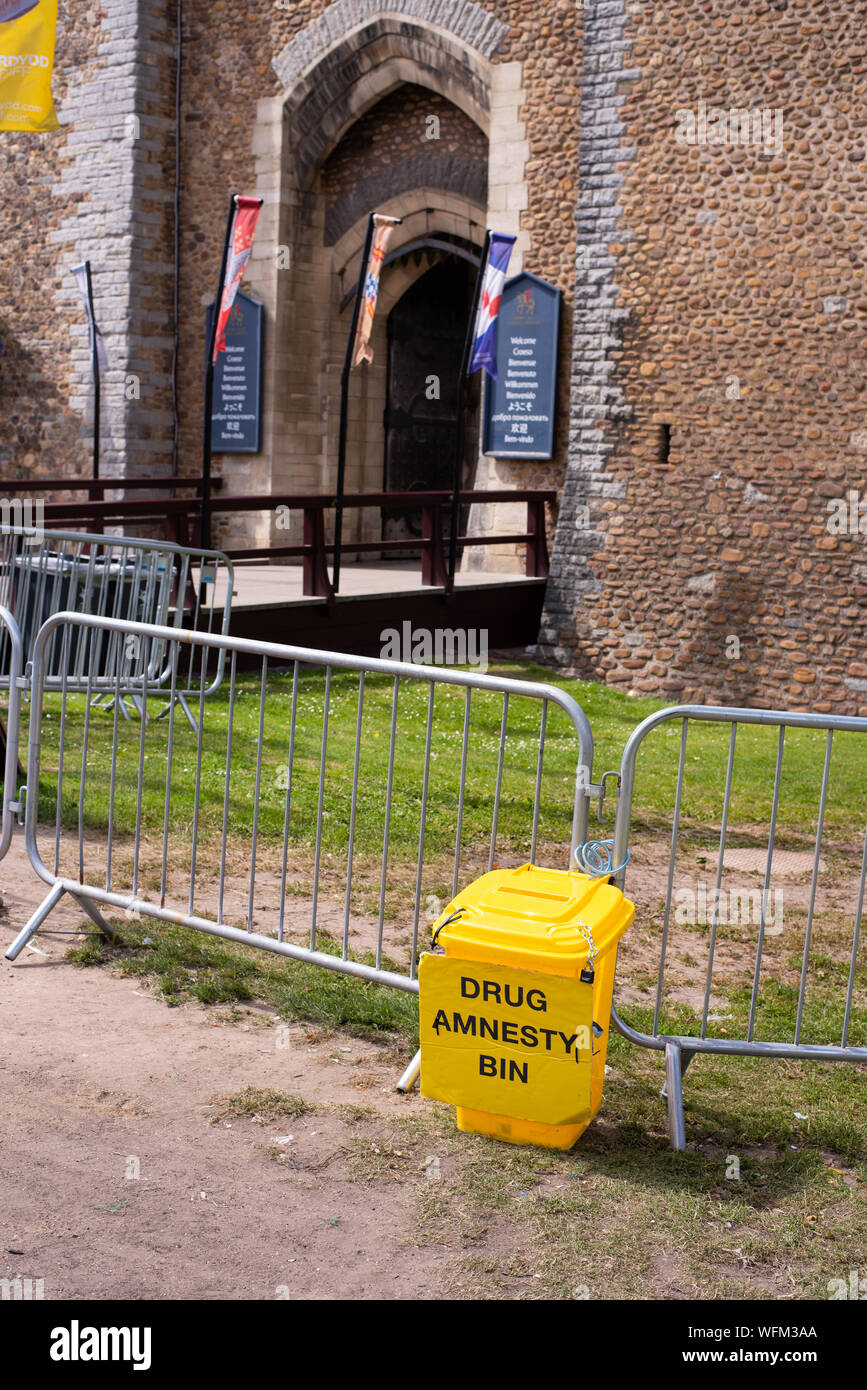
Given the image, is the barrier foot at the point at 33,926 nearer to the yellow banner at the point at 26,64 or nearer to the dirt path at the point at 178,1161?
the dirt path at the point at 178,1161

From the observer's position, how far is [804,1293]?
2.84m

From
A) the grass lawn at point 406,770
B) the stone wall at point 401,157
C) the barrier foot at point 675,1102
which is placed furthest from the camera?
the stone wall at point 401,157

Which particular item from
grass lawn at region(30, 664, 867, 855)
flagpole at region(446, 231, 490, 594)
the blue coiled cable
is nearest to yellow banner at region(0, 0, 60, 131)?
flagpole at region(446, 231, 490, 594)

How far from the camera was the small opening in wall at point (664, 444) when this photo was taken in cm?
1171

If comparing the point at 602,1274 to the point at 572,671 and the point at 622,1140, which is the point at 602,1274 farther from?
the point at 572,671

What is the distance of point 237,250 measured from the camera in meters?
10.3

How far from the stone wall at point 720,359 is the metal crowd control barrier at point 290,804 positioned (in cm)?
259

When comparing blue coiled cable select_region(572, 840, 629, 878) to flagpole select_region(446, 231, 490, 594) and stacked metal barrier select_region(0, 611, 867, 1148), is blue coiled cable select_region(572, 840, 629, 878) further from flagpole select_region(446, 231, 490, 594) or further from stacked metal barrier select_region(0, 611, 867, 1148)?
flagpole select_region(446, 231, 490, 594)

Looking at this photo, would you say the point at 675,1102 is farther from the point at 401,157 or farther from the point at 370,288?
the point at 401,157

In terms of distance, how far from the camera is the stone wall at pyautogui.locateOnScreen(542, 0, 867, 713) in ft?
34.7

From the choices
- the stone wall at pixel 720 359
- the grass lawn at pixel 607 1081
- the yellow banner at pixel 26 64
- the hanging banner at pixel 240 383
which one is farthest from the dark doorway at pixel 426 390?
the grass lawn at pixel 607 1081

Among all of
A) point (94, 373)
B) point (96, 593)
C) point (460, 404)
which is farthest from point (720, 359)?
point (94, 373)

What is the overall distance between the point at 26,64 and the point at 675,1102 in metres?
11.6

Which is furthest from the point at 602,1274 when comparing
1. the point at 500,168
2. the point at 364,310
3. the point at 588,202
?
the point at 500,168
